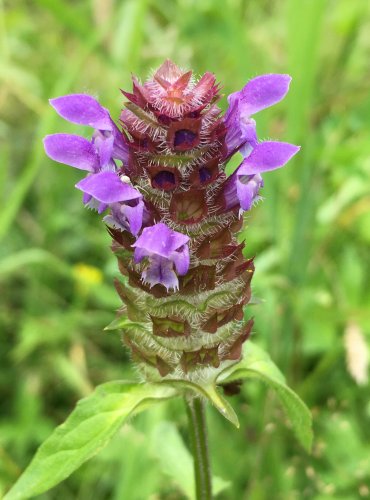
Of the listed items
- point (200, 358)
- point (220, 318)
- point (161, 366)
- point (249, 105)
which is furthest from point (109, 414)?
point (249, 105)

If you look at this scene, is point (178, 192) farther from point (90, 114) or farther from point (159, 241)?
point (90, 114)

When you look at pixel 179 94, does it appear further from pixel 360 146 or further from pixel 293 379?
pixel 293 379

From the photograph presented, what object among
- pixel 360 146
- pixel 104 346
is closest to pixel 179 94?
pixel 360 146

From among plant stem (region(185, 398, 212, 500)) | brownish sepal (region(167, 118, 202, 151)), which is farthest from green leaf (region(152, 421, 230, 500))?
brownish sepal (region(167, 118, 202, 151))

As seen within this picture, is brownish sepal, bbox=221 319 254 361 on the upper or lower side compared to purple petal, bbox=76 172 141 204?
lower

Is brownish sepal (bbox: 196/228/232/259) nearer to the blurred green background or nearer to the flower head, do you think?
the flower head

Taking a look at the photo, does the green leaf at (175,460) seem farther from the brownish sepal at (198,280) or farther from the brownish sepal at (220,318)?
the brownish sepal at (198,280)
